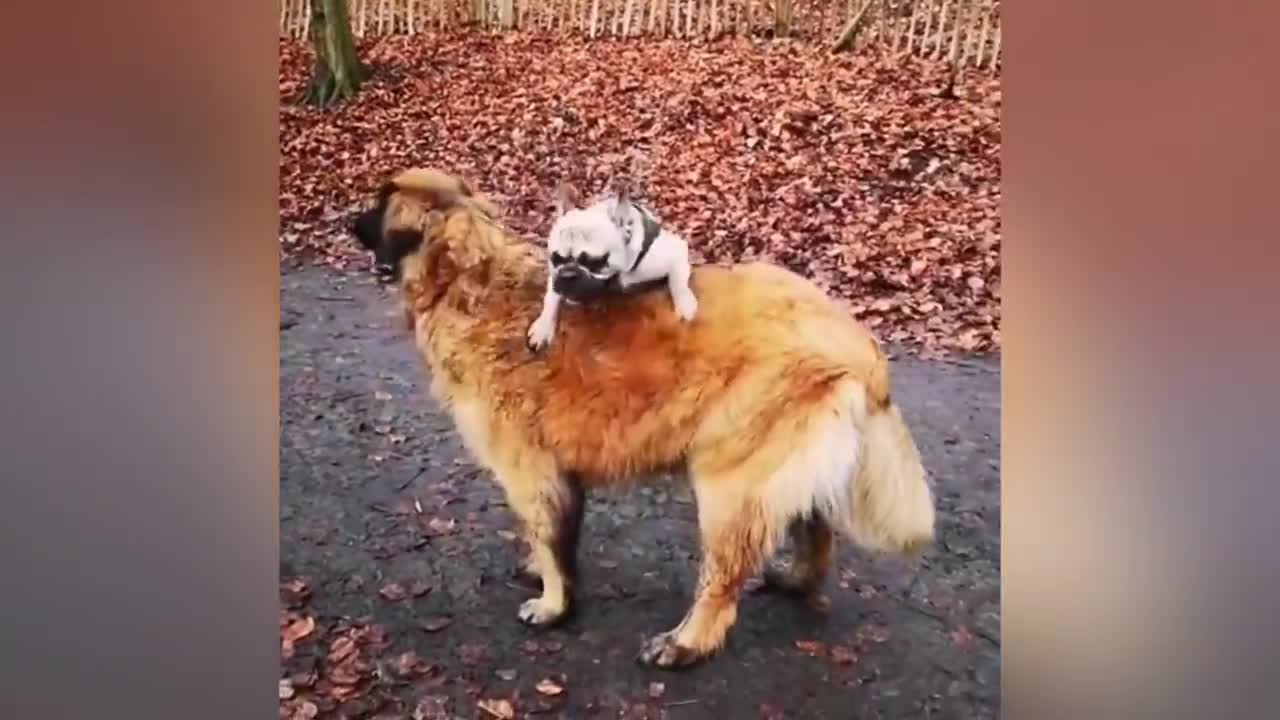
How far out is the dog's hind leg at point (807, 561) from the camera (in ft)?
5.56

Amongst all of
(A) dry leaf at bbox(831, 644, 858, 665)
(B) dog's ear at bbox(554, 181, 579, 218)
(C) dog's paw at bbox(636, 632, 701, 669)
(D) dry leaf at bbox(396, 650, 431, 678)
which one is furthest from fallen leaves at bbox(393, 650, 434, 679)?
(B) dog's ear at bbox(554, 181, 579, 218)

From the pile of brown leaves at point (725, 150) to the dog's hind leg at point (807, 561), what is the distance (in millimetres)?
347

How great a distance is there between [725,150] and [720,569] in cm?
72

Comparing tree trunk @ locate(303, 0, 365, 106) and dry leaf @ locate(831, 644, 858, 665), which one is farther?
tree trunk @ locate(303, 0, 365, 106)

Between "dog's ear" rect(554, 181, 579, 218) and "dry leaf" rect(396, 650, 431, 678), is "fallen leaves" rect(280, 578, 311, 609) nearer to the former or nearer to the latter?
"dry leaf" rect(396, 650, 431, 678)

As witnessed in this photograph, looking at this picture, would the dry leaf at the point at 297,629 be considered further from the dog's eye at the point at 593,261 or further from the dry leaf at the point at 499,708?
the dog's eye at the point at 593,261

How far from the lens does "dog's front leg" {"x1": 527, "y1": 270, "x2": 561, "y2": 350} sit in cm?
178

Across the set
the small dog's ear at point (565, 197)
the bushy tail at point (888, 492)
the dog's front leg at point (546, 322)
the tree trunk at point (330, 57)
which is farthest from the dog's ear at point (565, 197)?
the bushy tail at point (888, 492)

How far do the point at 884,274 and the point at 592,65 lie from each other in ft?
2.07

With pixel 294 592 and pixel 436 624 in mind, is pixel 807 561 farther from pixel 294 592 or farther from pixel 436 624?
pixel 294 592

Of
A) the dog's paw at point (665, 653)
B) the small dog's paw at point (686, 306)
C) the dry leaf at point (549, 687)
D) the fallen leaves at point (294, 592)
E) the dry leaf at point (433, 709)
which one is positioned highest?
the small dog's paw at point (686, 306)
